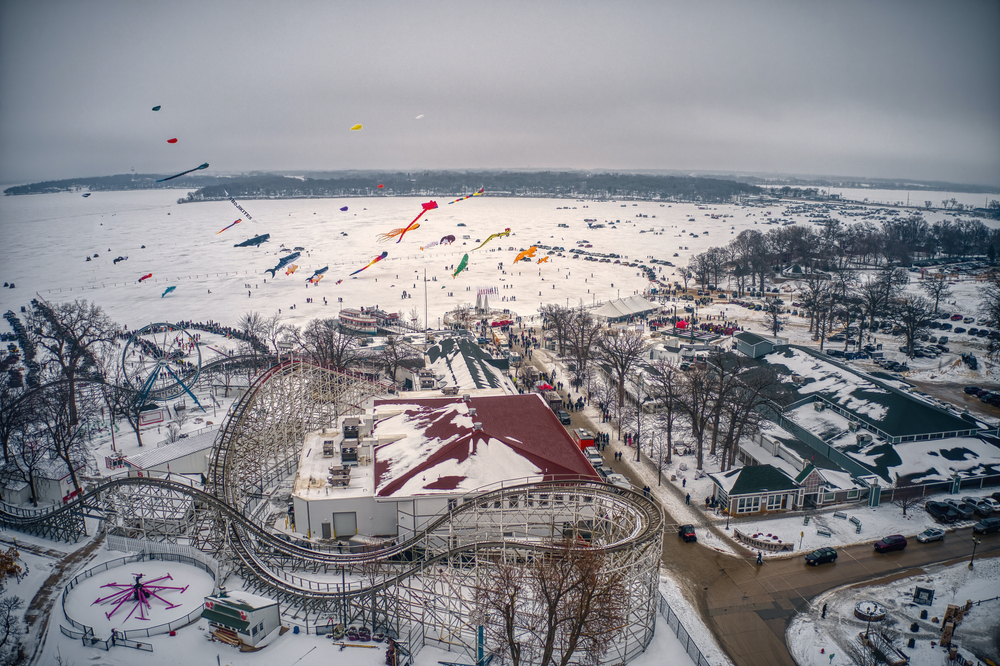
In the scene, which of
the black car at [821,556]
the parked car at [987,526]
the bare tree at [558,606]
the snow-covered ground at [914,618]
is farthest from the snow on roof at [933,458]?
the bare tree at [558,606]

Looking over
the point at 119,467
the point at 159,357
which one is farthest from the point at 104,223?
the point at 119,467

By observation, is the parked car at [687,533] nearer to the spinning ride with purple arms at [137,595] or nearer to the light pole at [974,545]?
→ the light pole at [974,545]

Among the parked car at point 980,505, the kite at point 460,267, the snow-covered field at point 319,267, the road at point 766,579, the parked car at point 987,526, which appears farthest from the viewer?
the kite at point 460,267

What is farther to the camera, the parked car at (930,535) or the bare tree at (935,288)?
the bare tree at (935,288)

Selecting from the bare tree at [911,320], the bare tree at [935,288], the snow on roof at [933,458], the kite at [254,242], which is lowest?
the snow on roof at [933,458]

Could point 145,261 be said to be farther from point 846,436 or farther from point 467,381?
point 846,436

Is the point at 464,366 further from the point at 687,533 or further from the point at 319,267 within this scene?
the point at 319,267
